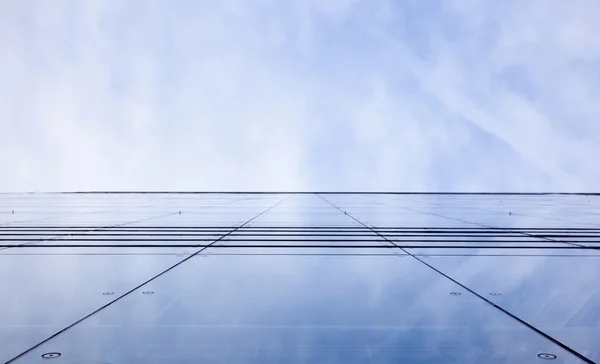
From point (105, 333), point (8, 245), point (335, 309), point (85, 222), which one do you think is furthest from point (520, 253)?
point (85, 222)

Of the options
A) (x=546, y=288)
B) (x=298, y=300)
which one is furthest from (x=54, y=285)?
(x=546, y=288)

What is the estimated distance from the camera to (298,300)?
4.43m

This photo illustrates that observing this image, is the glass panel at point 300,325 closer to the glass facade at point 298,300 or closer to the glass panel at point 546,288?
the glass facade at point 298,300

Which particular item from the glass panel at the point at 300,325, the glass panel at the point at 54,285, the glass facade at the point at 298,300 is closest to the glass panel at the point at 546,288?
the glass facade at the point at 298,300

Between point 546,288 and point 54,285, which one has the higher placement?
point 54,285

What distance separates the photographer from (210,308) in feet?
13.6

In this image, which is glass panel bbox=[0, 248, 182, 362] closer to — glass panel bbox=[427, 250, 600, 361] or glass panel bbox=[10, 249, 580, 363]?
glass panel bbox=[10, 249, 580, 363]

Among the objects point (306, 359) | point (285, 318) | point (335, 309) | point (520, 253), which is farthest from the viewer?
point (520, 253)

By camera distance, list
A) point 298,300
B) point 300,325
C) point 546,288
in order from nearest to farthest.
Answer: point 300,325 < point 298,300 < point 546,288

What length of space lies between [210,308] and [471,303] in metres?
2.14

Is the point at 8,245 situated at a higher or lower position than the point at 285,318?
higher

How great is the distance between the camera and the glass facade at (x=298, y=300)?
124 inches

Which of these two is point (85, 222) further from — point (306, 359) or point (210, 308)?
point (306, 359)

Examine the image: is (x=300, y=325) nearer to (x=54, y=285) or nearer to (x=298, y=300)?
(x=298, y=300)
